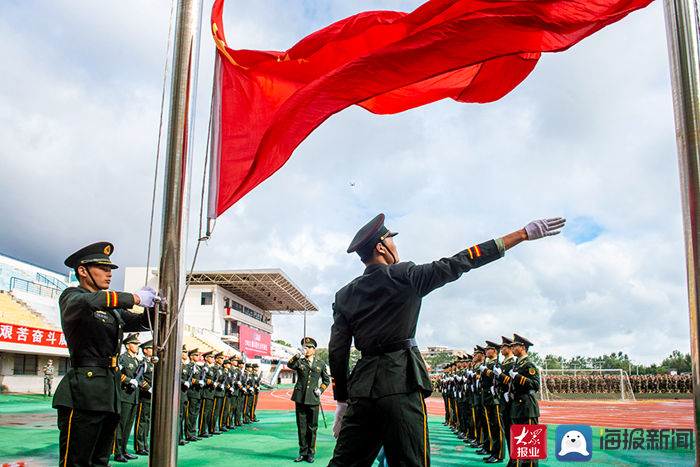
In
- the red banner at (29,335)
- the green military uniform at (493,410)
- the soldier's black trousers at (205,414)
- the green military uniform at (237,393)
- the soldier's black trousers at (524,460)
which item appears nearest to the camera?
the soldier's black trousers at (524,460)

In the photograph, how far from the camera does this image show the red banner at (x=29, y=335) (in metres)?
21.2

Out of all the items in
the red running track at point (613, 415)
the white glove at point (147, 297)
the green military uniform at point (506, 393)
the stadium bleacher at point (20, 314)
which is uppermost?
the stadium bleacher at point (20, 314)

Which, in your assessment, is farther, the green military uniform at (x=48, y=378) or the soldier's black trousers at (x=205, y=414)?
the green military uniform at (x=48, y=378)

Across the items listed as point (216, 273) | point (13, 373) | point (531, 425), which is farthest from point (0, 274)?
point (531, 425)

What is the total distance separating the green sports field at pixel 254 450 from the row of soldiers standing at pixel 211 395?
0.39m

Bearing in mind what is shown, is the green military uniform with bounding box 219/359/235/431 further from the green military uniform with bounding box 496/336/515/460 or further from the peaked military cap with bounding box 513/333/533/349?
the peaked military cap with bounding box 513/333/533/349

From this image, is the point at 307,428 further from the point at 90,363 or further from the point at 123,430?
the point at 90,363

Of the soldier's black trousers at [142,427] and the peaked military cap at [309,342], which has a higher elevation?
the peaked military cap at [309,342]

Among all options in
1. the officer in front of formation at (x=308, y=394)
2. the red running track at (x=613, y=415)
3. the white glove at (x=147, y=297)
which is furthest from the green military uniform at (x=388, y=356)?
the red running track at (x=613, y=415)

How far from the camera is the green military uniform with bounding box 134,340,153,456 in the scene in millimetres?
8595

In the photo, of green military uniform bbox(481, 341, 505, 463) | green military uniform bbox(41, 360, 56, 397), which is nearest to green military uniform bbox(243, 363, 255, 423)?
green military uniform bbox(481, 341, 505, 463)

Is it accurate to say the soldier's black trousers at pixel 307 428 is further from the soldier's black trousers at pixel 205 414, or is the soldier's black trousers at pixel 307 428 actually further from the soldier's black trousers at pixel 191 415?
the soldier's black trousers at pixel 205 414

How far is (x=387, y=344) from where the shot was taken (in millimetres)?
3076

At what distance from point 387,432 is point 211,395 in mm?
9529
